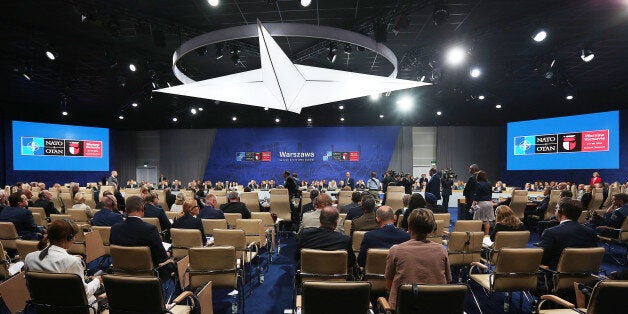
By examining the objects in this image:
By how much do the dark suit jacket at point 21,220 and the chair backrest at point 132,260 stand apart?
2733 mm

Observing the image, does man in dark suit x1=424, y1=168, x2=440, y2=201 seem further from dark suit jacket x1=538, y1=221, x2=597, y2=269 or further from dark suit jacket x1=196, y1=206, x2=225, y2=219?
dark suit jacket x1=196, y1=206, x2=225, y2=219

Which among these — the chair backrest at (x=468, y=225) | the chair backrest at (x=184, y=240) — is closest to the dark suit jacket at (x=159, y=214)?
the chair backrest at (x=184, y=240)

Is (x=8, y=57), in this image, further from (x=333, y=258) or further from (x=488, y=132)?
(x=488, y=132)

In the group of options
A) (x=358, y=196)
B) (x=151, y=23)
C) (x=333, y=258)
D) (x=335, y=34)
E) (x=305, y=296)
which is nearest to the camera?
(x=305, y=296)

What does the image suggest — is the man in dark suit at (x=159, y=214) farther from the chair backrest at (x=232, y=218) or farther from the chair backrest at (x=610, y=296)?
the chair backrest at (x=610, y=296)

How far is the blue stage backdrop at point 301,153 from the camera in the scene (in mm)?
17078

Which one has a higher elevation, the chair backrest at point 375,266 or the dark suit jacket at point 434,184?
the dark suit jacket at point 434,184

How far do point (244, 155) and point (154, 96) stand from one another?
18.4 feet

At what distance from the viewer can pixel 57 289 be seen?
2361 millimetres

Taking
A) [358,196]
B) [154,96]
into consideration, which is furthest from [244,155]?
[358,196]

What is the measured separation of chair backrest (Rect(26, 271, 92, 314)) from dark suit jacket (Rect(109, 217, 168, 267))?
3.44ft

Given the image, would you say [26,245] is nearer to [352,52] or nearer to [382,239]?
[382,239]

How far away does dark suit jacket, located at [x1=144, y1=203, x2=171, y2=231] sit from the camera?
517 cm

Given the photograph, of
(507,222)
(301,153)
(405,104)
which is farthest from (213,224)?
(405,104)
